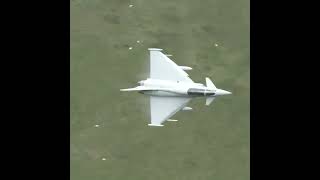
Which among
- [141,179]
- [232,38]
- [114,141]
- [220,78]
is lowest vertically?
[141,179]

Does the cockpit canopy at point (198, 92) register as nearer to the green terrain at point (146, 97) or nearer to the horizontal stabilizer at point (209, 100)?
the horizontal stabilizer at point (209, 100)

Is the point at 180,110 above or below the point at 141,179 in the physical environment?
above

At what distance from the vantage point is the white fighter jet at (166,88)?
1394 centimetres

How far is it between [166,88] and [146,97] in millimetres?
609

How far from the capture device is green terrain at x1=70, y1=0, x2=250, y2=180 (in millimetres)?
14156

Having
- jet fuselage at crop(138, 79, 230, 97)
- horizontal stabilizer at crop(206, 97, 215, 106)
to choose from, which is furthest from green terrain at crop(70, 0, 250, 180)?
jet fuselage at crop(138, 79, 230, 97)

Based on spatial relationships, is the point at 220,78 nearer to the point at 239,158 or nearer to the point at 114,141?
the point at 239,158

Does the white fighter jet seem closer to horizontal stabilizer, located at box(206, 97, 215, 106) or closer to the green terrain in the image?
horizontal stabilizer, located at box(206, 97, 215, 106)

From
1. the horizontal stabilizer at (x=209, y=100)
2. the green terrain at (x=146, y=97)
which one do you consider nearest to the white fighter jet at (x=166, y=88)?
the horizontal stabilizer at (x=209, y=100)

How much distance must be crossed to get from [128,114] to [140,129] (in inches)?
18.9

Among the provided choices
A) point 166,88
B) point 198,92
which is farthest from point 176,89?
point 198,92

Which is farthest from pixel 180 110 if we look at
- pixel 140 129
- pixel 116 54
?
pixel 116 54

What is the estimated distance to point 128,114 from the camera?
14.3 metres

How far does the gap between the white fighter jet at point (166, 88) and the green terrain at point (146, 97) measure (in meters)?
0.26
